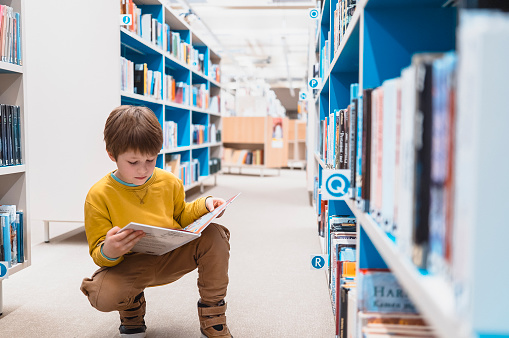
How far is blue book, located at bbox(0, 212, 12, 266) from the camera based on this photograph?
1.64 m

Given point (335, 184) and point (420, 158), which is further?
point (335, 184)

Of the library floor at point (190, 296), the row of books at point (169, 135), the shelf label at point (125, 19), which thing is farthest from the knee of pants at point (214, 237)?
the row of books at point (169, 135)

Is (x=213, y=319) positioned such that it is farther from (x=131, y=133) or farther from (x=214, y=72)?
(x=214, y=72)

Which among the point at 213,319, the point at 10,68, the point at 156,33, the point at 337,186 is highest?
the point at 156,33

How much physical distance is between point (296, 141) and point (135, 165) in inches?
309

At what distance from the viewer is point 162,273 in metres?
1.43

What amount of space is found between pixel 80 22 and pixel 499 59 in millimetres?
2751

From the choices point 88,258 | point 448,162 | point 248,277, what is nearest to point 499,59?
point 448,162

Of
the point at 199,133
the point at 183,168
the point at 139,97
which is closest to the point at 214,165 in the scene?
the point at 199,133

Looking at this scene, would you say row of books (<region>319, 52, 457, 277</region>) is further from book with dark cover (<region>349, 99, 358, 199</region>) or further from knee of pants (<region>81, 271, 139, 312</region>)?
knee of pants (<region>81, 271, 139, 312</region>)

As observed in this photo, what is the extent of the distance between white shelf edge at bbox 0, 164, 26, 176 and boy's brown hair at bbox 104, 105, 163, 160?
481 mm

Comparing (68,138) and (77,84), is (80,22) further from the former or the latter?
(68,138)

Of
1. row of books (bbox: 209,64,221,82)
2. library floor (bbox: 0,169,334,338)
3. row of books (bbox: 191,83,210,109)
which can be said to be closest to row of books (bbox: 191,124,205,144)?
row of books (bbox: 191,83,210,109)

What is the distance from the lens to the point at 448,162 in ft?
1.50
